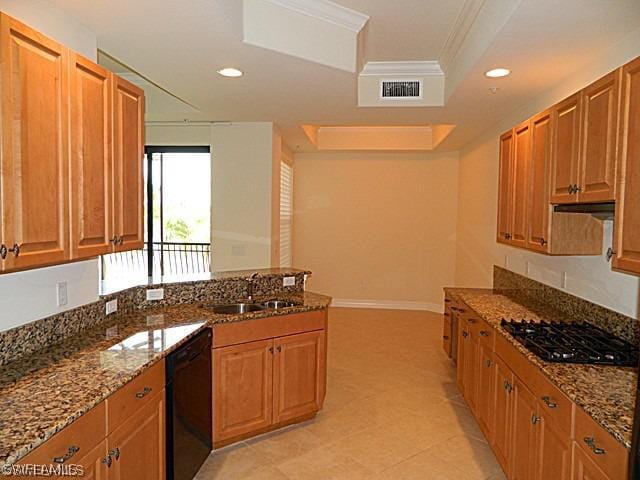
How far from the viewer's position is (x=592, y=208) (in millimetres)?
2400

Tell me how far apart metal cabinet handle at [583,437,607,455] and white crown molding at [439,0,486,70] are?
244cm

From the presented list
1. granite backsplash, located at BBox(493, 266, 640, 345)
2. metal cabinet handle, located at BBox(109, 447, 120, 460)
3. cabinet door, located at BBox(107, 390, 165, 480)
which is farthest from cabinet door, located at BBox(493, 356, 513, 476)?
metal cabinet handle, located at BBox(109, 447, 120, 460)

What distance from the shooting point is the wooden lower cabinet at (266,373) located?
297 centimetres

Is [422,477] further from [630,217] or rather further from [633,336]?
[630,217]

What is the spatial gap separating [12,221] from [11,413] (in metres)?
0.67

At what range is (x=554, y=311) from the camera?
3418mm

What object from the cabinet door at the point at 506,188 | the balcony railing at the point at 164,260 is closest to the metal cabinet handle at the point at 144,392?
the cabinet door at the point at 506,188

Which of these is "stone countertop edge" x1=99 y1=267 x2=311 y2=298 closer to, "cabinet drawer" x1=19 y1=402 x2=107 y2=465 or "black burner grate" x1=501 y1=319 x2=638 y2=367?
"cabinet drawer" x1=19 y1=402 x2=107 y2=465

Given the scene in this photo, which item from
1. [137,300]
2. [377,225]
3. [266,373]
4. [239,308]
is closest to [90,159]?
[137,300]

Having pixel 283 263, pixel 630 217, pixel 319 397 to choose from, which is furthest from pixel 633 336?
pixel 283 263

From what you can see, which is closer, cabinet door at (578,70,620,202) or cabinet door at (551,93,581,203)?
cabinet door at (578,70,620,202)

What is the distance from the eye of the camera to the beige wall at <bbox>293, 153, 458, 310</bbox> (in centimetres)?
745

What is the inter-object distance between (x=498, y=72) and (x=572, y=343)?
1.92 m

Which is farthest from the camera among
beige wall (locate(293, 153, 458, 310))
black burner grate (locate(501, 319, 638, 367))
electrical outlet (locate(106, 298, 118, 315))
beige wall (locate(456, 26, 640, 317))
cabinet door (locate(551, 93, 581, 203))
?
beige wall (locate(293, 153, 458, 310))
